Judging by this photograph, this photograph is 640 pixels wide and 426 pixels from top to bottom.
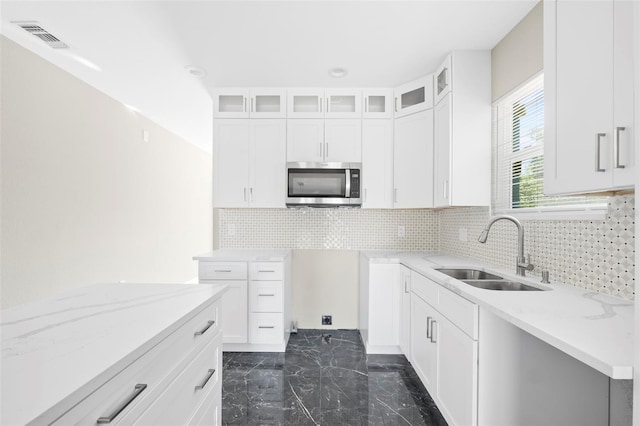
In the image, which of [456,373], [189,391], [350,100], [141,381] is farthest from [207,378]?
[350,100]

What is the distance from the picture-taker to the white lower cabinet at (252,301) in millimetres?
2676

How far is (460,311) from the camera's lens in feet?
4.82

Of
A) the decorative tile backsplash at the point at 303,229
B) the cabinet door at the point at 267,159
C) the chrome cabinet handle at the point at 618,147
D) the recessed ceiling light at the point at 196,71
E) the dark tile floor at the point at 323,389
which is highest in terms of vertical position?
the recessed ceiling light at the point at 196,71

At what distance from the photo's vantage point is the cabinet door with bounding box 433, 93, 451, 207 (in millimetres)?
2381

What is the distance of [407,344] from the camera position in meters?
2.42

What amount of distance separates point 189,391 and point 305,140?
2.40m

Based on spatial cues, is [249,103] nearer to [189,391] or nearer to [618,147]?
[189,391]

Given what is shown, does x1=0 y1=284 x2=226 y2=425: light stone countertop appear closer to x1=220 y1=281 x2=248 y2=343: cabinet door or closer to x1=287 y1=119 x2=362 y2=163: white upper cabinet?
x1=220 y1=281 x2=248 y2=343: cabinet door

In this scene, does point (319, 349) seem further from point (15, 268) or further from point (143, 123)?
point (143, 123)

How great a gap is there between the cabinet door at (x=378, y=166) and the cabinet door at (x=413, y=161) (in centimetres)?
7

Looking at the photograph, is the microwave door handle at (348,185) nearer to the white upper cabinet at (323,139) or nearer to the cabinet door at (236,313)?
the white upper cabinet at (323,139)

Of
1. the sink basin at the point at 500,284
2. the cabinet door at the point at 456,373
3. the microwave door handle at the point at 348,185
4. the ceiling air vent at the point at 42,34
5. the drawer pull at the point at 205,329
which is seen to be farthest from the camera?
the microwave door handle at the point at 348,185

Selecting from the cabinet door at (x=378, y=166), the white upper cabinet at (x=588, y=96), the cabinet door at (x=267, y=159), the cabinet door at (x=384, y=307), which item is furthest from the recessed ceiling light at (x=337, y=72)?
the cabinet door at (x=384, y=307)

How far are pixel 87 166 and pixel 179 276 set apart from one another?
2599 mm
